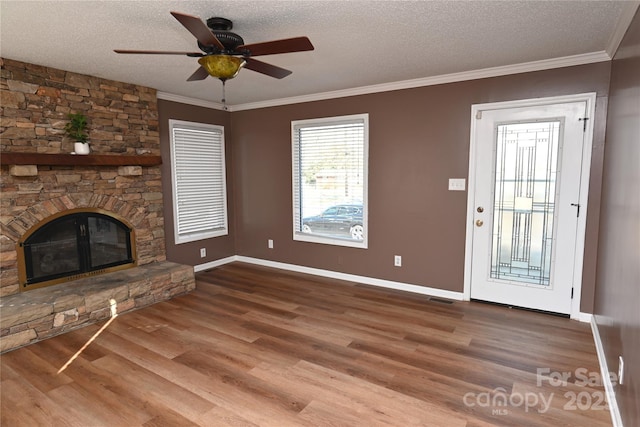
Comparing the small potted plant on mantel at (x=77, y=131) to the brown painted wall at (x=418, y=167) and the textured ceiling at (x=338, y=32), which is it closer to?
the textured ceiling at (x=338, y=32)

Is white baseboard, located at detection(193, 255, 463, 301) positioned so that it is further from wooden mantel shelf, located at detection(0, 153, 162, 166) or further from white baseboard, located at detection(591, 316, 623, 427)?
wooden mantel shelf, located at detection(0, 153, 162, 166)

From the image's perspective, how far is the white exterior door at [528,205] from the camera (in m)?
3.29

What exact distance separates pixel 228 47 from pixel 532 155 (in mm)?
2953

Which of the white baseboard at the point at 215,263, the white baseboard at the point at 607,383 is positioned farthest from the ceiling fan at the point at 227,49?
the white baseboard at the point at 215,263

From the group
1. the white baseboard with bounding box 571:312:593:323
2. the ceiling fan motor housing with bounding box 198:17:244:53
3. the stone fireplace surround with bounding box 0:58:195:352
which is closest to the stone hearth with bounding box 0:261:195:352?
the stone fireplace surround with bounding box 0:58:195:352

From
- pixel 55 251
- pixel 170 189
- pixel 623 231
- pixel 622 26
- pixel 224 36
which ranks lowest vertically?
pixel 55 251

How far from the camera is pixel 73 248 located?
12.4ft

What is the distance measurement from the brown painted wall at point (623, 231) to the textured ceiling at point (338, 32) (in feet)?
1.31

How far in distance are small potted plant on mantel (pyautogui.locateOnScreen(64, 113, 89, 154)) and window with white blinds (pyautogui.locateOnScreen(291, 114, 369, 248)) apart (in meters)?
2.45

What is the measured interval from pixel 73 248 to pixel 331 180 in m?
3.08

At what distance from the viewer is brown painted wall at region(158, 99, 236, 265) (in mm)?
4637

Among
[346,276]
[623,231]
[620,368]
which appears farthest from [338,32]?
[346,276]

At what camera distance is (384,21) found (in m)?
2.45

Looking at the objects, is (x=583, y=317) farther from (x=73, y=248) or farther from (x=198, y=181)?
(x=73, y=248)
